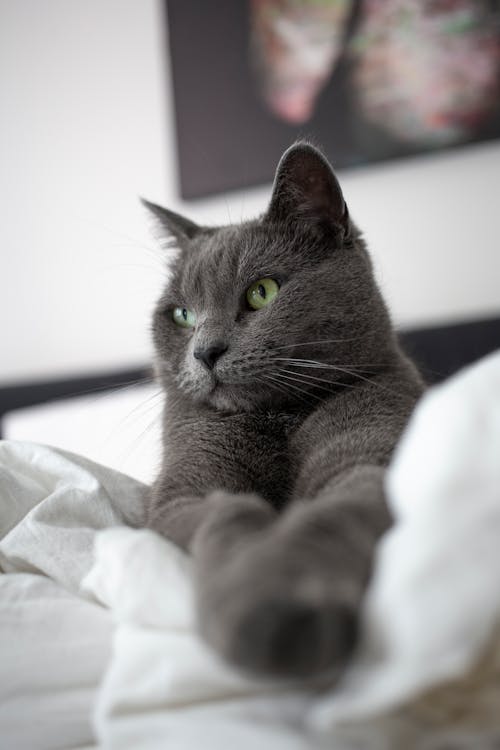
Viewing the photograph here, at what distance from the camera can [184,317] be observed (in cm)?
124

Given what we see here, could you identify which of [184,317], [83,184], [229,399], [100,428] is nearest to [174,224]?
[184,317]

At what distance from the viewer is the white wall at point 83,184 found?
2.96 m

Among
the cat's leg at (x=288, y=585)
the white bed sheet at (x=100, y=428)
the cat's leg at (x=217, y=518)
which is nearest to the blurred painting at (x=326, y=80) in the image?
the white bed sheet at (x=100, y=428)

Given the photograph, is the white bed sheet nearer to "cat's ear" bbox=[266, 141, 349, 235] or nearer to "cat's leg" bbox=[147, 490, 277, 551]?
"cat's ear" bbox=[266, 141, 349, 235]

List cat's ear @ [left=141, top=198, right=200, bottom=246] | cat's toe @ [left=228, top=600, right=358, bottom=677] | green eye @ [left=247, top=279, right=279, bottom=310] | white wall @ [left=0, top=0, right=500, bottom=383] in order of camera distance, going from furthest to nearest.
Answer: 1. white wall @ [left=0, top=0, right=500, bottom=383]
2. cat's ear @ [left=141, top=198, right=200, bottom=246]
3. green eye @ [left=247, top=279, right=279, bottom=310]
4. cat's toe @ [left=228, top=600, right=358, bottom=677]

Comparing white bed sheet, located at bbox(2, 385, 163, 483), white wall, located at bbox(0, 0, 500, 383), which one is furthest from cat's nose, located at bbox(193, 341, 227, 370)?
white wall, located at bbox(0, 0, 500, 383)

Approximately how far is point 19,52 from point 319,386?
2851 millimetres

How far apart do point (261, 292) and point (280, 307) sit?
68 mm

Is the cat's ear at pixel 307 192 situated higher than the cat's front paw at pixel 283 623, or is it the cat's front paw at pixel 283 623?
the cat's ear at pixel 307 192

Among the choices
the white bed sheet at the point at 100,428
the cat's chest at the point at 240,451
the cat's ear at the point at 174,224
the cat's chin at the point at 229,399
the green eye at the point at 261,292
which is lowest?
the white bed sheet at the point at 100,428

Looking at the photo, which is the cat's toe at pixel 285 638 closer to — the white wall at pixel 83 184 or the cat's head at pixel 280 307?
the cat's head at pixel 280 307

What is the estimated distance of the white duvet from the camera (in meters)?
0.46

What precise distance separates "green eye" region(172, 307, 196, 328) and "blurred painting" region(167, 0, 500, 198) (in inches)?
63.5

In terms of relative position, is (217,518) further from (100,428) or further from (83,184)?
(83,184)
